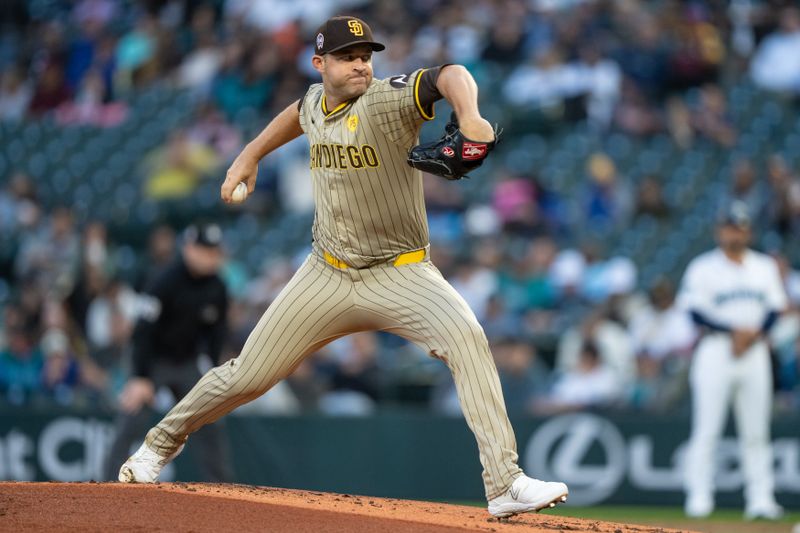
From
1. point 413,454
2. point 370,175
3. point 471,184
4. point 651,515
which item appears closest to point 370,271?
point 370,175

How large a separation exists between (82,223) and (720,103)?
7080 mm

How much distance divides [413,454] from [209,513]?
5299 mm

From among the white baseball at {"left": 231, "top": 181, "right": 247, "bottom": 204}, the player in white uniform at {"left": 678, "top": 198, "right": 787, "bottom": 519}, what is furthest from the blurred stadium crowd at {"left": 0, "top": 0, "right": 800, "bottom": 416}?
the white baseball at {"left": 231, "top": 181, "right": 247, "bottom": 204}

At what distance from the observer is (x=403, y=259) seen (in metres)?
5.65

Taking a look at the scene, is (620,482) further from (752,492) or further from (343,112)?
(343,112)

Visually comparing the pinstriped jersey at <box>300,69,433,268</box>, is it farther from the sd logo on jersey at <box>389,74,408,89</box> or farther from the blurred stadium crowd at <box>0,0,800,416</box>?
the blurred stadium crowd at <box>0,0,800,416</box>

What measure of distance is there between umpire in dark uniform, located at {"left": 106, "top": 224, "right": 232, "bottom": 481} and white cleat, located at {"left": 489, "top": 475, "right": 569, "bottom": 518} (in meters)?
3.40

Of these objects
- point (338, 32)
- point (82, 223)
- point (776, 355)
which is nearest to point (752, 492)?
point (776, 355)

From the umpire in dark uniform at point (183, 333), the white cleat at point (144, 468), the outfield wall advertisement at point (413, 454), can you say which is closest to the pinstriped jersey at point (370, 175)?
the white cleat at point (144, 468)

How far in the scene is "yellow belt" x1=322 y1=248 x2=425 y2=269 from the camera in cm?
564

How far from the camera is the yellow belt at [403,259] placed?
222 inches

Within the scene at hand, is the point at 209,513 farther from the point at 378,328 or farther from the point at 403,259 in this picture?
the point at 403,259

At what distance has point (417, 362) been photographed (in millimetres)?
11438

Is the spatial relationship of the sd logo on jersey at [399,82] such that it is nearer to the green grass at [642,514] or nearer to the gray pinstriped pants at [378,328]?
the gray pinstriped pants at [378,328]
